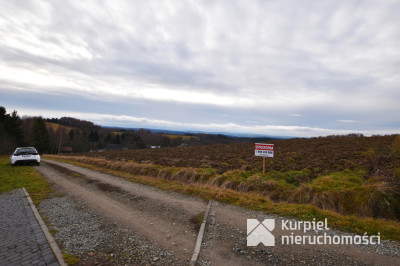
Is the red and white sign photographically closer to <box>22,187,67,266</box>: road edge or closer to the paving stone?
<box>22,187,67,266</box>: road edge

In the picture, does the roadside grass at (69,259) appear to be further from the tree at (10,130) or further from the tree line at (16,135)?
the tree at (10,130)

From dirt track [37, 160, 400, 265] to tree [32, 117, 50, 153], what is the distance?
65571 mm

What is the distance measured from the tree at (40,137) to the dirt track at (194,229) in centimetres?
6557

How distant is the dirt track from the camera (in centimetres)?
398

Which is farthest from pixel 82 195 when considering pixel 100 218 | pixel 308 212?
pixel 308 212

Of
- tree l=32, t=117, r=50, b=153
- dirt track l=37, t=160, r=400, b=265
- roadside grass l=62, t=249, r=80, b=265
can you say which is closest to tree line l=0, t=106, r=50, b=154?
tree l=32, t=117, r=50, b=153

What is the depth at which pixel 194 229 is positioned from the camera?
17.6 ft

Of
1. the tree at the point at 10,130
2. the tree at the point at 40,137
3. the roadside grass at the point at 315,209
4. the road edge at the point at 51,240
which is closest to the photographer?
the road edge at the point at 51,240

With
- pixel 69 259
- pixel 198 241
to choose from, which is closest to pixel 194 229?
pixel 198 241

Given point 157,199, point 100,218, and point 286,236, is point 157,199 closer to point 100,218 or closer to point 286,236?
point 100,218

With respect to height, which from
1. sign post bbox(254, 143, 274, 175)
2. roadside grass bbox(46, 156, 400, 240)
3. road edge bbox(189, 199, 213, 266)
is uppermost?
sign post bbox(254, 143, 274, 175)

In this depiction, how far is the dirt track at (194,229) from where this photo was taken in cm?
398

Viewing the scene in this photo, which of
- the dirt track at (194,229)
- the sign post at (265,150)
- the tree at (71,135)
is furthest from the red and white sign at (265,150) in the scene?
the tree at (71,135)

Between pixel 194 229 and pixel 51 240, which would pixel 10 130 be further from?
pixel 194 229
